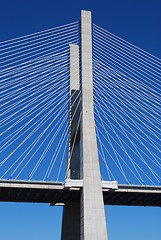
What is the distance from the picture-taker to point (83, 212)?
2473 centimetres

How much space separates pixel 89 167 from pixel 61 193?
14.2 feet

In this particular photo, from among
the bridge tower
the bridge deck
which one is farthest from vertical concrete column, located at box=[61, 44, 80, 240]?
the bridge deck

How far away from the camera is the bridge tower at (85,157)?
971 inches

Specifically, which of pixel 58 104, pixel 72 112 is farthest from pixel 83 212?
pixel 72 112

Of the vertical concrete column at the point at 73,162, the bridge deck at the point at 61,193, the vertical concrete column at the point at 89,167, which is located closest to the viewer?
the vertical concrete column at the point at 89,167

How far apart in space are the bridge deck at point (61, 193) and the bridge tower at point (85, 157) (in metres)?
1.28

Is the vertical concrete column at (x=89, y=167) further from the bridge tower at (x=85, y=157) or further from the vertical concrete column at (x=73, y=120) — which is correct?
the vertical concrete column at (x=73, y=120)

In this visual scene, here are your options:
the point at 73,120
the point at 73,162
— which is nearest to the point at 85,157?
the point at 73,162

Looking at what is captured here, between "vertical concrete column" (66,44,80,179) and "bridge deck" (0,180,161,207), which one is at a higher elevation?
"vertical concrete column" (66,44,80,179)

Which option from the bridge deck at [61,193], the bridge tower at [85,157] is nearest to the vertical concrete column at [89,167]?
the bridge tower at [85,157]

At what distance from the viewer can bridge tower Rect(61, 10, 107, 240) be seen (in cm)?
2467

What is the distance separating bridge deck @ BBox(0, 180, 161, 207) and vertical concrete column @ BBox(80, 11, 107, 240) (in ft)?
4.10

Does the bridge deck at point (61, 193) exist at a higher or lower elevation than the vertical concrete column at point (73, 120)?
lower

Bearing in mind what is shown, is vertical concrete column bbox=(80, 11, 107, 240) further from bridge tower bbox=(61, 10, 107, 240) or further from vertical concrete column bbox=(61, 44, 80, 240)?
vertical concrete column bbox=(61, 44, 80, 240)
